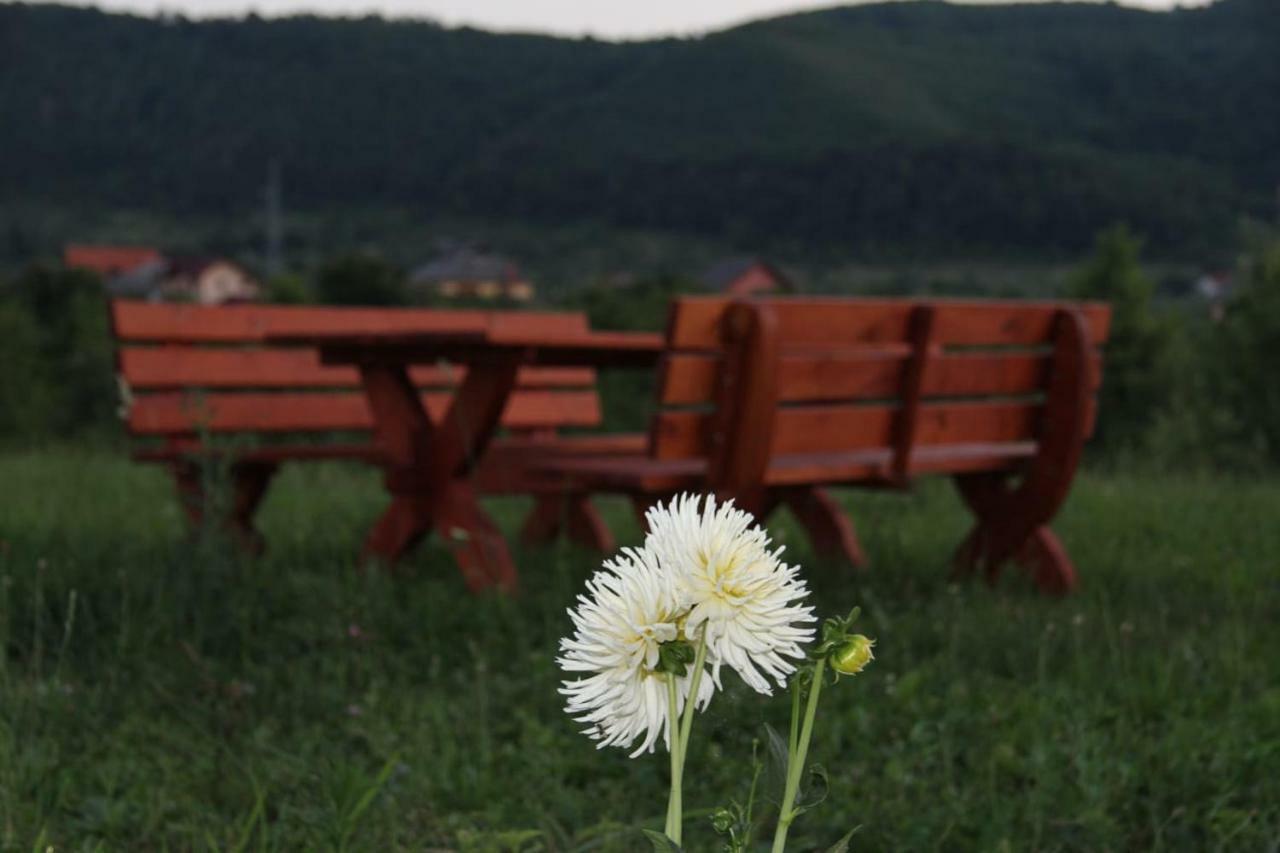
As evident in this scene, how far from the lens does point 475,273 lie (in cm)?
7869

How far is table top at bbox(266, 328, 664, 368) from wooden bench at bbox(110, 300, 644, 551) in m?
0.33

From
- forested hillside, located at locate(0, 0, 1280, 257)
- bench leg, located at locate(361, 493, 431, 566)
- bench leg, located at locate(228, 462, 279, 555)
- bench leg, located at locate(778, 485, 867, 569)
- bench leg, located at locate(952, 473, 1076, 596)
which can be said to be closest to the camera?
bench leg, located at locate(361, 493, 431, 566)

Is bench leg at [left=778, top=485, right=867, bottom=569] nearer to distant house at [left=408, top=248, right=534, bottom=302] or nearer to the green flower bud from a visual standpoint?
the green flower bud

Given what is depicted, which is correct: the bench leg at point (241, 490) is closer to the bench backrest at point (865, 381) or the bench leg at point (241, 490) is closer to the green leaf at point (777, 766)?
the bench backrest at point (865, 381)

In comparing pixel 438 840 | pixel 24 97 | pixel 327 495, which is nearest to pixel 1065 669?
pixel 438 840

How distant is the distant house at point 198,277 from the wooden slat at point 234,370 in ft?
231

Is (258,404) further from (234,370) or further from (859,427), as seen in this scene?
(859,427)

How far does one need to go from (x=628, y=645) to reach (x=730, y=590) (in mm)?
89

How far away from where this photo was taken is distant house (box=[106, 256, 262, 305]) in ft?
260

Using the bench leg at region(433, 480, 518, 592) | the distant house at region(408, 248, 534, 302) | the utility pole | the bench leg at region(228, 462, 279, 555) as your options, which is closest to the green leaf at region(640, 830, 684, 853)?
the bench leg at region(433, 480, 518, 592)

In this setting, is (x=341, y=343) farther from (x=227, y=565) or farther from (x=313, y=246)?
(x=313, y=246)

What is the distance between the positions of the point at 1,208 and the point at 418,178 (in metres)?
25.3

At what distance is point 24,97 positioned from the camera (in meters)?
104

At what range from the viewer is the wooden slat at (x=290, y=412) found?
514 cm
